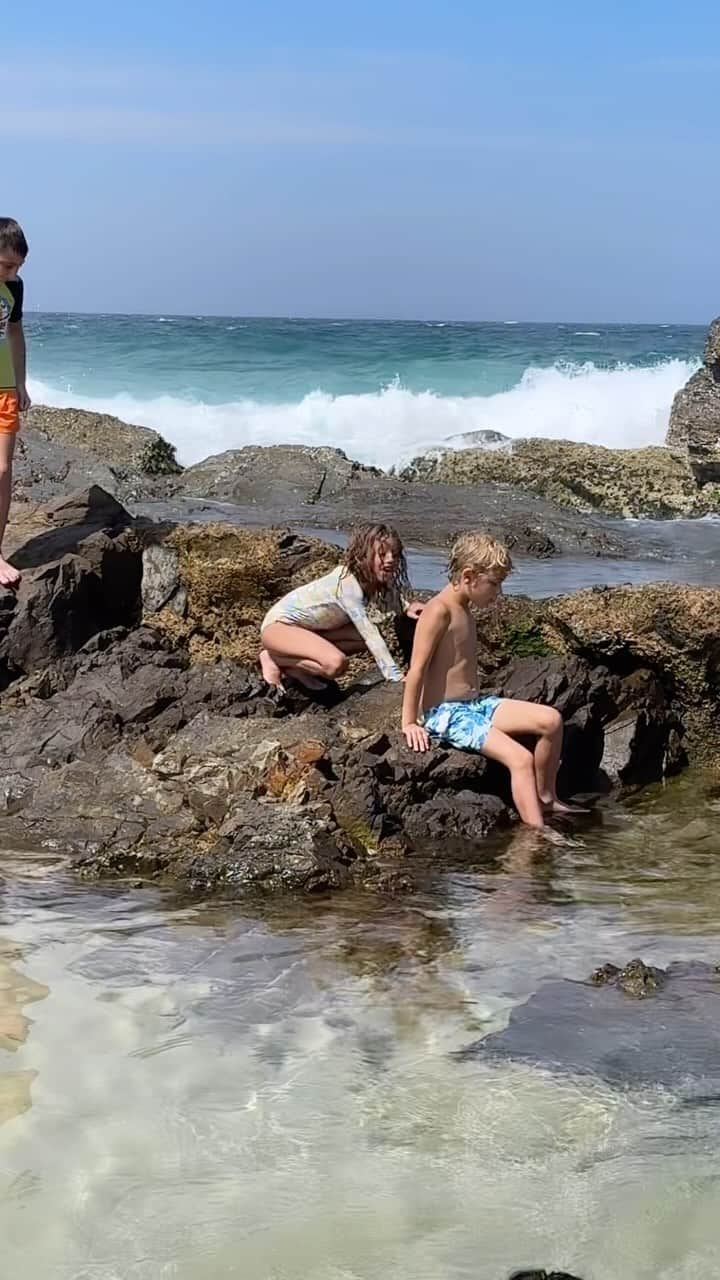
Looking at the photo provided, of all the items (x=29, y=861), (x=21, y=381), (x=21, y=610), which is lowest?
(x=29, y=861)

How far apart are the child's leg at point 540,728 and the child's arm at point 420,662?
0.35m

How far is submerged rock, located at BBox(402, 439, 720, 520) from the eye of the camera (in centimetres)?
1778

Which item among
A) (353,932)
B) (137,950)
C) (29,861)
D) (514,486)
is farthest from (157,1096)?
(514,486)

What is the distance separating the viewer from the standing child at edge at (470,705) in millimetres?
6281

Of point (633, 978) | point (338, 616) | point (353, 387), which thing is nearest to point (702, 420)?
point (338, 616)

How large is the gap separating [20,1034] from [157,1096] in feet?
1.74

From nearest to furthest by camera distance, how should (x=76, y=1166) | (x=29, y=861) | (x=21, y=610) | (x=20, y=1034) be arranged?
(x=76, y=1166) → (x=20, y=1034) → (x=29, y=861) → (x=21, y=610)

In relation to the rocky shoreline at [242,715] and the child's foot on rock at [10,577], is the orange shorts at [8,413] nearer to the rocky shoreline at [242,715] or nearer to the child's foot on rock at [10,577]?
the rocky shoreline at [242,715]

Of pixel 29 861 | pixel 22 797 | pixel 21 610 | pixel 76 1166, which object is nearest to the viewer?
pixel 76 1166

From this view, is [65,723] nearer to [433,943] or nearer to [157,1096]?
[433,943]

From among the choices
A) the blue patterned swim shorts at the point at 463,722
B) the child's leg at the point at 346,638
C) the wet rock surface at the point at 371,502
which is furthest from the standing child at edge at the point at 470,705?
the wet rock surface at the point at 371,502

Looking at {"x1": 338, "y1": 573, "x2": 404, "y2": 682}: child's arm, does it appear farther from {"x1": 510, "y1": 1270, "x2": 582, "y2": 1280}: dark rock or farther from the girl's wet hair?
{"x1": 510, "y1": 1270, "x2": 582, "y2": 1280}: dark rock

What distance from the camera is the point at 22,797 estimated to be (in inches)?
244

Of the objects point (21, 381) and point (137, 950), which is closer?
point (137, 950)
